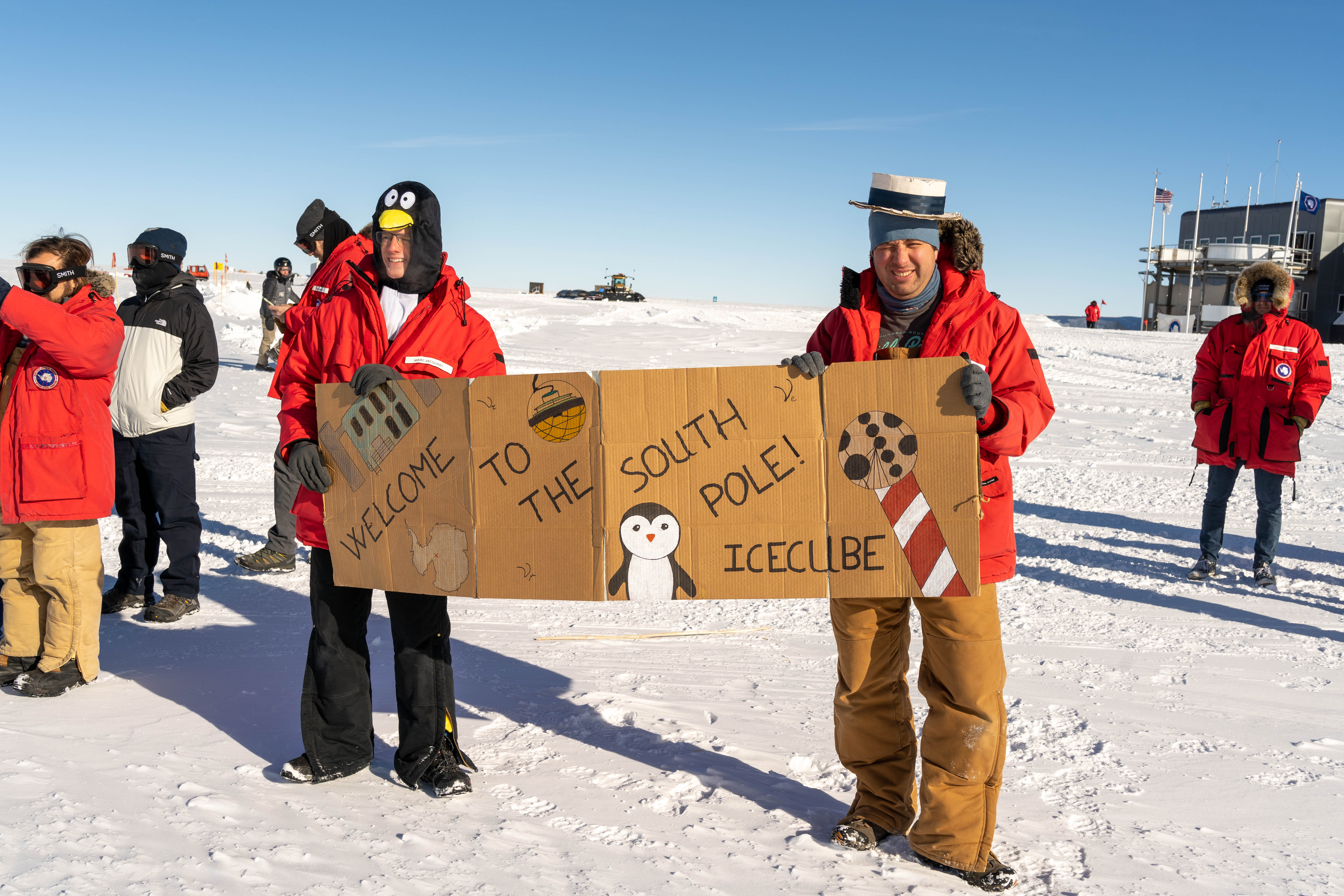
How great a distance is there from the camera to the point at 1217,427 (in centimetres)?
680

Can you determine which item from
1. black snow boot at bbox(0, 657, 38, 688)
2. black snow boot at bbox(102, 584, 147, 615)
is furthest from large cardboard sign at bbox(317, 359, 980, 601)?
black snow boot at bbox(102, 584, 147, 615)

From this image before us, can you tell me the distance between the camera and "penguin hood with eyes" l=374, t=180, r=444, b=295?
129 inches

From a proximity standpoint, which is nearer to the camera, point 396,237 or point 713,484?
point 713,484

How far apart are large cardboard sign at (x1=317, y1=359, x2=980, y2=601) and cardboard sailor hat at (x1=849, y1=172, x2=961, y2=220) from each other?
1.65ft

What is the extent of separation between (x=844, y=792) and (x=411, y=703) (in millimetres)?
1693

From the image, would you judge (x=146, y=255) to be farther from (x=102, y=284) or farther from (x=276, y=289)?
(x=276, y=289)

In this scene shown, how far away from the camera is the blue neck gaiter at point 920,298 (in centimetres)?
300

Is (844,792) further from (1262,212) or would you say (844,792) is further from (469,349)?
(1262,212)

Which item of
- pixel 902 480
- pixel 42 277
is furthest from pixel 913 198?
pixel 42 277

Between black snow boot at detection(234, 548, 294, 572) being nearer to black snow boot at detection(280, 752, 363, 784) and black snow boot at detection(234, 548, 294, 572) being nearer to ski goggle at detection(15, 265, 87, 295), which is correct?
ski goggle at detection(15, 265, 87, 295)

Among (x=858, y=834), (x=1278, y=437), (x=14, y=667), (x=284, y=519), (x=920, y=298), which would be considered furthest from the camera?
(x=284, y=519)

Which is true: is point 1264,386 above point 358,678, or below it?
above

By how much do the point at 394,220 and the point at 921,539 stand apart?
2116 millimetres

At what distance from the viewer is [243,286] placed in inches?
1561
